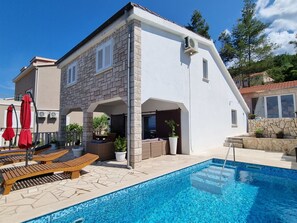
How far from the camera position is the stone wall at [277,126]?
14.4 metres

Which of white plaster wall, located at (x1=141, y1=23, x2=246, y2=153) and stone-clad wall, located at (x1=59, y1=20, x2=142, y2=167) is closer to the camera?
stone-clad wall, located at (x1=59, y1=20, x2=142, y2=167)

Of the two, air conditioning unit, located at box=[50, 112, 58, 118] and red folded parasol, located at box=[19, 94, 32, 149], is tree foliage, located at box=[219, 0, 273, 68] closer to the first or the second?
air conditioning unit, located at box=[50, 112, 58, 118]

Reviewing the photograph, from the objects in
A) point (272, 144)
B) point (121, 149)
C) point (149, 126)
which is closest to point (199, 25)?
point (149, 126)

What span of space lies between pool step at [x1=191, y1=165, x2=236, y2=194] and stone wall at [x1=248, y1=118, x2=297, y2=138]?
9528 millimetres

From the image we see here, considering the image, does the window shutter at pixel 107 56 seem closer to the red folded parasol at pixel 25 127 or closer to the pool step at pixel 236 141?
the red folded parasol at pixel 25 127

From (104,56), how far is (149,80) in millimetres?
3661

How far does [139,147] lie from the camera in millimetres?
8367

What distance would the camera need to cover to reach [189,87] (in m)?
11.9

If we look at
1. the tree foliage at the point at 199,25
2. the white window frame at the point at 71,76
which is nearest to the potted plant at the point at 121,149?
the white window frame at the point at 71,76

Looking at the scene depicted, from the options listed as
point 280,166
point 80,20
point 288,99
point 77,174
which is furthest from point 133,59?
point 288,99

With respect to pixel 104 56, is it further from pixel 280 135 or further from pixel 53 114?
pixel 280 135

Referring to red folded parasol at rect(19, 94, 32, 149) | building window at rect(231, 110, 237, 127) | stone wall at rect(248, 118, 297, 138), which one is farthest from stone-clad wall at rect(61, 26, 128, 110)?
stone wall at rect(248, 118, 297, 138)

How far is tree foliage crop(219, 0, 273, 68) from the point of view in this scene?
2809 centimetres

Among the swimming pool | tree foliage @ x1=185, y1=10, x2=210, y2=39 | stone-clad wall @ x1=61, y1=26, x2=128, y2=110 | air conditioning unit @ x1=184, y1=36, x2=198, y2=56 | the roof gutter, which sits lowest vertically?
the swimming pool
